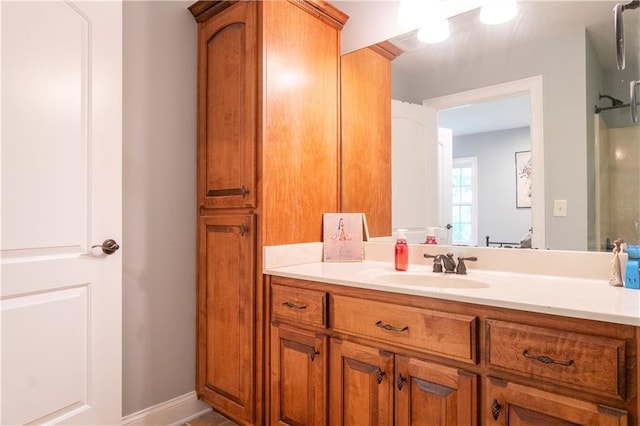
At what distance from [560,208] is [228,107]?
1578 millimetres

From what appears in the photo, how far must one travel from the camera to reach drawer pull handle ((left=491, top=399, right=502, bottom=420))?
1.03 m

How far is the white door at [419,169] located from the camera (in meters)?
1.80

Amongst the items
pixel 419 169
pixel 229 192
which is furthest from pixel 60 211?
pixel 419 169

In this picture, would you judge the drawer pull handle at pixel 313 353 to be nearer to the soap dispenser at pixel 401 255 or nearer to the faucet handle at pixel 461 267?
the soap dispenser at pixel 401 255

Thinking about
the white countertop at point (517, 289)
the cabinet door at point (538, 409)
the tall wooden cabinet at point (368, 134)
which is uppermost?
the tall wooden cabinet at point (368, 134)

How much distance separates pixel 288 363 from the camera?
1568 millimetres

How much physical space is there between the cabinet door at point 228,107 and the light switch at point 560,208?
4.21 ft

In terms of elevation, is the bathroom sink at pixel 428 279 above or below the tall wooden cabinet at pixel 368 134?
below

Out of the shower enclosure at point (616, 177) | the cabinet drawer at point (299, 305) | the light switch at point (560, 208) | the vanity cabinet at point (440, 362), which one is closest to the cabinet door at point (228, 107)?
the cabinet drawer at point (299, 305)

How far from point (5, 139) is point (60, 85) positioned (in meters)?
0.30

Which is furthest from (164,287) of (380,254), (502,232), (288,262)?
(502,232)

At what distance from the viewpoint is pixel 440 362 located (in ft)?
3.76

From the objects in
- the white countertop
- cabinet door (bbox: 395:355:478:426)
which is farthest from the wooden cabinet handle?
cabinet door (bbox: 395:355:478:426)

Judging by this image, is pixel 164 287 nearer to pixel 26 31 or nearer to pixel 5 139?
pixel 5 139
